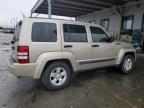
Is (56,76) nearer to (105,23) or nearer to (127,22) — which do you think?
(127,22)

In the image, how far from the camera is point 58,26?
3734 millimetres

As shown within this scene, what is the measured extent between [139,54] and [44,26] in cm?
784

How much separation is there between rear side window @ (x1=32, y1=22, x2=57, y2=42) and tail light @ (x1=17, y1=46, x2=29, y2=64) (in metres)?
0.30

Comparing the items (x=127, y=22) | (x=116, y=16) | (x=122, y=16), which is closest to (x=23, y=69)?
(x=127, y=22)

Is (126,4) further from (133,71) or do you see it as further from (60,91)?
(60,91)

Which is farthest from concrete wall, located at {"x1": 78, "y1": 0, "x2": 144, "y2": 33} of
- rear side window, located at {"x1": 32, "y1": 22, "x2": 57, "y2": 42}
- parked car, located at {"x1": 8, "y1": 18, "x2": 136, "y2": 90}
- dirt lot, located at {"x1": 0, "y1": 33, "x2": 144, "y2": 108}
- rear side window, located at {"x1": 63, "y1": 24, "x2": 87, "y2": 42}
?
rear side window, located at {"x1": 32, "y1": 22, "x2": 57, "y2": 42}

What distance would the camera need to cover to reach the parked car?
328 centimetres

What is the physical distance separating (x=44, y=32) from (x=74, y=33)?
3.04ft

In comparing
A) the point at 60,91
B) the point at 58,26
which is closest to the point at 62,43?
the point at 58,26

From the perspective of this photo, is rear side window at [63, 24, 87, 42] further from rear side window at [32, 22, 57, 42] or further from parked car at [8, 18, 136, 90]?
rear side window at [32, 22, 57, 42]

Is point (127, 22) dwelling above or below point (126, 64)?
above

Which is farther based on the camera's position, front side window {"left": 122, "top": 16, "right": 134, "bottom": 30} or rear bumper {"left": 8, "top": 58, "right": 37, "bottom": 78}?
front side window {"left": 122, "top": 16, "right": 134, "bottom": 30}

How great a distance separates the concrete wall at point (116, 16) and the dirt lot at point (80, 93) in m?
6.87

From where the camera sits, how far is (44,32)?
3.50 m
